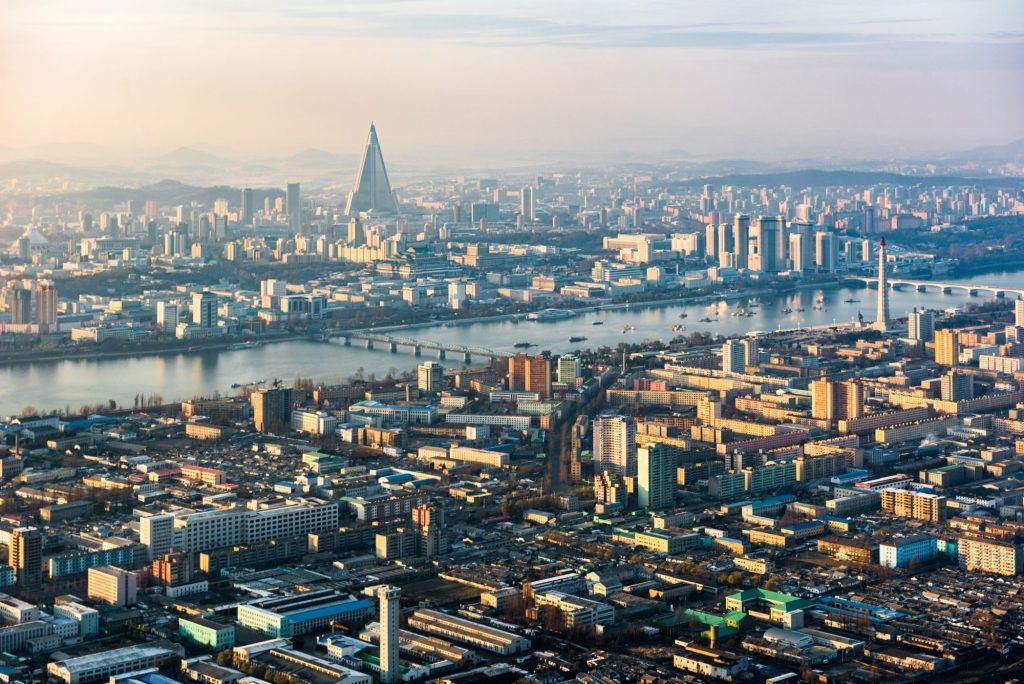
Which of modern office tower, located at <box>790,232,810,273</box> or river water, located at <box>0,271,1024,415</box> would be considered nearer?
river water, located at <box>0,271,1024,415</box>

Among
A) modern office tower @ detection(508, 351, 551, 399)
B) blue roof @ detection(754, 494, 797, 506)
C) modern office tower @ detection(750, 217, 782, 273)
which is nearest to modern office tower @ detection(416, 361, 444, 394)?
modern office tower @ detection(508, 351, 551, 399)

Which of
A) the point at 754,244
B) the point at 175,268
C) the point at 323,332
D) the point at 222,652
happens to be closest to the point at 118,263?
the point at 175,268

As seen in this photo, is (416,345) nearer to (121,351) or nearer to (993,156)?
(121,351)

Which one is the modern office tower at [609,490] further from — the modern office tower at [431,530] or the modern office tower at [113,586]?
the modern office tower at [113,586]

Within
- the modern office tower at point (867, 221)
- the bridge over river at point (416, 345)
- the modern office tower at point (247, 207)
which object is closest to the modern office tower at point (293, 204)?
the modern office tower at point (247, 207)

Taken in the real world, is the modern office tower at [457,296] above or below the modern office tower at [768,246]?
below

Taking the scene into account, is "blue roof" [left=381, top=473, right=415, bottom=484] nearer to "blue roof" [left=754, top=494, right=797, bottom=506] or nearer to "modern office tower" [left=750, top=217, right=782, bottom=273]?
"blue roof" [left=754, top=494, right=797, bottom=506]
